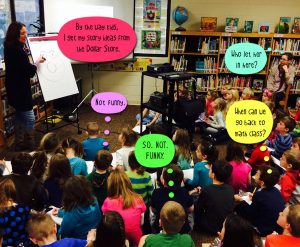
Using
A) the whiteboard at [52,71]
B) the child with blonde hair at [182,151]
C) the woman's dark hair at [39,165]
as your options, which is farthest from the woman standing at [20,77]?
the child with blonde hair at [182,151]

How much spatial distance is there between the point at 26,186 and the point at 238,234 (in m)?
1.53

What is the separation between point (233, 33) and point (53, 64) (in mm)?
3204

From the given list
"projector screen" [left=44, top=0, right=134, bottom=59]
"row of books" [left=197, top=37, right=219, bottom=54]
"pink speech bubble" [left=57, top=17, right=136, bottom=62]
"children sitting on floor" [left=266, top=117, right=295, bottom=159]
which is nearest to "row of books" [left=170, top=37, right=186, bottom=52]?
"row of books" [left=197, top=37, right=219, bottom=54]

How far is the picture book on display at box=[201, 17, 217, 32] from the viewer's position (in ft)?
20.1

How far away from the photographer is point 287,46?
6.16 meters

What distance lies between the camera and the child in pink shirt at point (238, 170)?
3107mm

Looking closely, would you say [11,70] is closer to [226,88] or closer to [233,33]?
[226,88]

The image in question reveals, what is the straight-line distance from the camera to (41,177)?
280 centimetres

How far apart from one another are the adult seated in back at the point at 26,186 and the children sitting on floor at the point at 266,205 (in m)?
1.60

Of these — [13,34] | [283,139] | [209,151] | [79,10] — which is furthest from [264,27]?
[13,34]

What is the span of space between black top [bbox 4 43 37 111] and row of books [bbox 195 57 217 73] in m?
3.25

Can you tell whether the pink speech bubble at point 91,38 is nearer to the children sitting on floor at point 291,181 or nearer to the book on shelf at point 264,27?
the children sitting on floor at point 291,181

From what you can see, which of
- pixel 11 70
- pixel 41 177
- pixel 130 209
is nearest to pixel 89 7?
pixel 11 70

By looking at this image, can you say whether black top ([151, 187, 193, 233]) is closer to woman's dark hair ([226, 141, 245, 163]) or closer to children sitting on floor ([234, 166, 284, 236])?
children sitting on floor ([234, 166, 284, 236])
